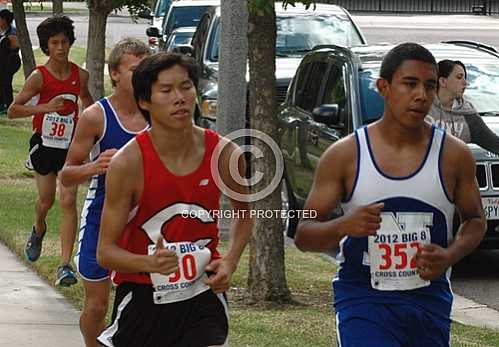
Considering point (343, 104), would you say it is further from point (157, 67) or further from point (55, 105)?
point (157, 67)

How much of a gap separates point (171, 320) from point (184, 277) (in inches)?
7.5

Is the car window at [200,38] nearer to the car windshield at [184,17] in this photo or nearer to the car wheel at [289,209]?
the car wheel at [289,209]

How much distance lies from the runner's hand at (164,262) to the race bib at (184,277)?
0.36 feet

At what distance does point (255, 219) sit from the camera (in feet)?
30.8

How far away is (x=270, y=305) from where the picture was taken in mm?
9234

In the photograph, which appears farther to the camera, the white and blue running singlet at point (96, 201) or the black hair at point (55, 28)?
the black hair at point (55, 28)

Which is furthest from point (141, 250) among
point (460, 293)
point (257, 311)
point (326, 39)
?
point (326, 39)

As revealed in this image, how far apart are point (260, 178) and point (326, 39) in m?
7.16

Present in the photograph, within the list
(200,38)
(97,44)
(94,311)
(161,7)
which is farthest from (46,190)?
(161,7)

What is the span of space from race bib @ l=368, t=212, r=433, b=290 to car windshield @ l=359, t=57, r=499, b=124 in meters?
6.24

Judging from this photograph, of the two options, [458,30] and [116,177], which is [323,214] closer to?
[116,177]

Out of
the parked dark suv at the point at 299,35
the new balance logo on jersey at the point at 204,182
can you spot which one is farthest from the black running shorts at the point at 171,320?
the parked dark suv at the point at 299,35

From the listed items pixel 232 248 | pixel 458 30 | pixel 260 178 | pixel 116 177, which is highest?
pixel 116 177

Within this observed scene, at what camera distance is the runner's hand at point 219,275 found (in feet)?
16.7
